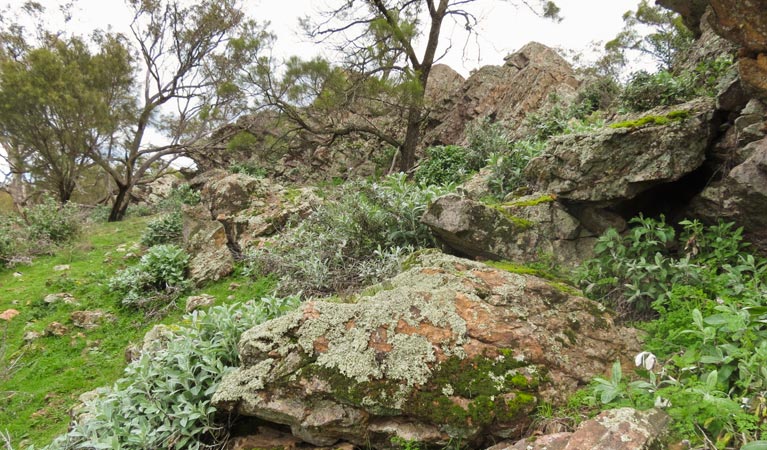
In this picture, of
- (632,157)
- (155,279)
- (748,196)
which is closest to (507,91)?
(632,157)

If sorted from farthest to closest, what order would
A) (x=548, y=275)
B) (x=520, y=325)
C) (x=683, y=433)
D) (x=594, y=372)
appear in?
(x=548, y=275), (x=520, y=325), (x=594, y=372), (x=683, y=433)

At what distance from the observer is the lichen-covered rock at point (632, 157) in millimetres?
4055

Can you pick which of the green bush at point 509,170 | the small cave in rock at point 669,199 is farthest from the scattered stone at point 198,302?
the small cave in rock at point 669,199

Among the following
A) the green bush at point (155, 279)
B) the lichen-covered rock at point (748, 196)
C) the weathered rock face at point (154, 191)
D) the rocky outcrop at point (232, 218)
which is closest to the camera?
the lichen-covered rock at point (748, 196)

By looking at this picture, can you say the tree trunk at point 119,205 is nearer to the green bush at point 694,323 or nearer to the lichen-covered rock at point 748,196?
the green bush at point 694,323

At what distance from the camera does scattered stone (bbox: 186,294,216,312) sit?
623 centimetres

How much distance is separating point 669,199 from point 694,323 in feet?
8.46

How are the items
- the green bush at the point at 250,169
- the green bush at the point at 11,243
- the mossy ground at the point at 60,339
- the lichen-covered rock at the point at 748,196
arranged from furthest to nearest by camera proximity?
the green bush at the point at 250,169
the green bush at the point at 11,243
the mossy ground at the point at 60,339
the lichen-covered rock at the point at 748,196

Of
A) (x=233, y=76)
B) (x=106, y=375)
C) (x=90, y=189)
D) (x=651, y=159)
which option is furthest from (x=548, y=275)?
(x=90, y=189)

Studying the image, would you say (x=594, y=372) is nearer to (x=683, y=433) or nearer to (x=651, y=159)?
(x=683, y=433)

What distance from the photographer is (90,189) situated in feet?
86.8

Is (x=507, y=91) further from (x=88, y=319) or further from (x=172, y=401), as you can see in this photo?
(x=172, y=401)

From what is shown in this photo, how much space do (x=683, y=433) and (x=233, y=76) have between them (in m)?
15.7

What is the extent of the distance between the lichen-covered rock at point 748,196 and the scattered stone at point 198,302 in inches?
249
